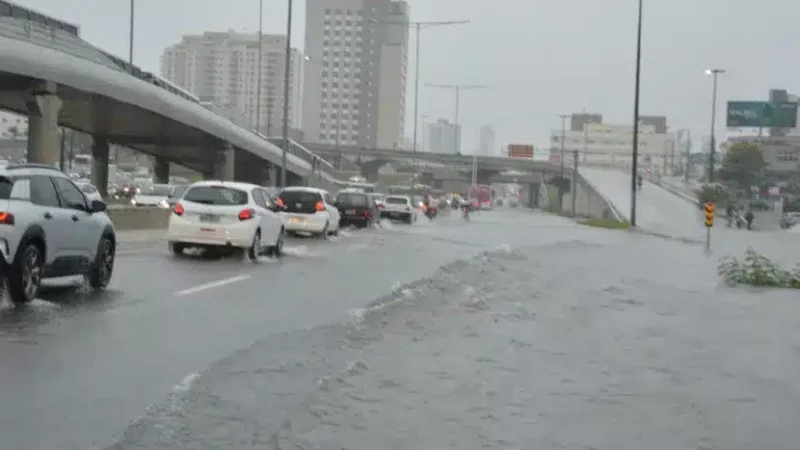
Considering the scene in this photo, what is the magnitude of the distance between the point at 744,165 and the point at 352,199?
214ft

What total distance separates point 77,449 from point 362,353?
4.56 metres

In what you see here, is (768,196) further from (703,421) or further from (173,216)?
(703,421)

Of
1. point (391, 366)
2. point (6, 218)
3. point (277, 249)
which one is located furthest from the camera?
point (277, 249)

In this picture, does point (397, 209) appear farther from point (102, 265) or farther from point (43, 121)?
point (102, 265)

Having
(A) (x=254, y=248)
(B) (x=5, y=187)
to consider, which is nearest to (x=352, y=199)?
(A) (x=254, y=248)

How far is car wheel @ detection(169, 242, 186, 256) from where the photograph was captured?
24297mm

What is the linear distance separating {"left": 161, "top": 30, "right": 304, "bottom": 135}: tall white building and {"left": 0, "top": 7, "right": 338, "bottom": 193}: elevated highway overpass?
83951 mm

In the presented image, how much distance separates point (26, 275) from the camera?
539 inches

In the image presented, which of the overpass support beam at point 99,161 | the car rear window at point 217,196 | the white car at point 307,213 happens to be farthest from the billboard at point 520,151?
the car rear window at point 217,196

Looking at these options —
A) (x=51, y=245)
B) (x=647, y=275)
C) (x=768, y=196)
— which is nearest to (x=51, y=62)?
(x=647, y=275)

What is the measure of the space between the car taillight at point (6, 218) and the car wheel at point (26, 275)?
0.41 metres

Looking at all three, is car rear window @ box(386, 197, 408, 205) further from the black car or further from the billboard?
the billboard

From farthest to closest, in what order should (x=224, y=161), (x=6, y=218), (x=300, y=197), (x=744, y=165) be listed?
(x=744, y=165) → (x=224, y=161) → (x=300, y=197) → (x=6, y=218)

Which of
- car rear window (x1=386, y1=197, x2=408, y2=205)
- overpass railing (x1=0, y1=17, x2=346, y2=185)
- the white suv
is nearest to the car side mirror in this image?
the white suv
